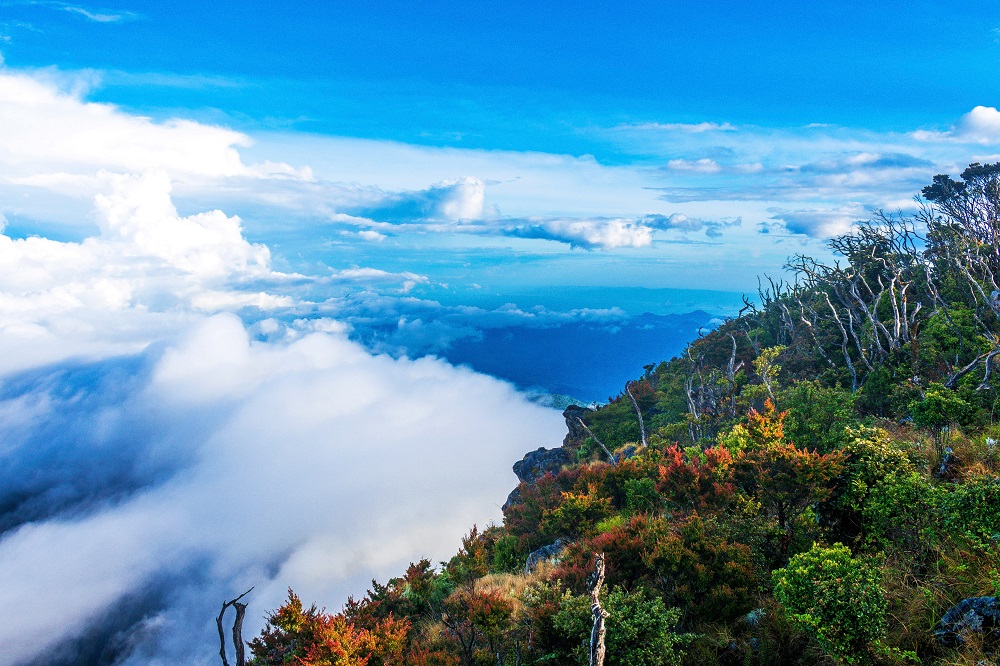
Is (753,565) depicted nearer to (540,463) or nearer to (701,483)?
(701,483)

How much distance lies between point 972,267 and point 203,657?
142 m

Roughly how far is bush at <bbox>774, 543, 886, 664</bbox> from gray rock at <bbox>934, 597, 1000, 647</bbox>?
2.54ft

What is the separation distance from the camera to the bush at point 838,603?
621cm

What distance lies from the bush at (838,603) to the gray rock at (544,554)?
946 centimetres

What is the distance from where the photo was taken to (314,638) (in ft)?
28.7

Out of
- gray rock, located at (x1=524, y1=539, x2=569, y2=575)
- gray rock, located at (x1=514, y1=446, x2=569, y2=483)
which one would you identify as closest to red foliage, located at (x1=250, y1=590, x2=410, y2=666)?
gray rock, located at (x1=524, y1=539, x2=569, y2=575)

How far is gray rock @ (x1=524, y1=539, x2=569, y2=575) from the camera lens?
1564cm

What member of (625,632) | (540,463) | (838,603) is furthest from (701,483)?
(540,463)

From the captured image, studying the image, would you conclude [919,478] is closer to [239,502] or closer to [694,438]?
[694,438]

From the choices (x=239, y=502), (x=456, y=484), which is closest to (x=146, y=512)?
(x=239, y=502)

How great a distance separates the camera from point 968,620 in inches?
244

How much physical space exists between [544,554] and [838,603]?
11.3 metres

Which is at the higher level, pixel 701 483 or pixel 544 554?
pixel 701 483

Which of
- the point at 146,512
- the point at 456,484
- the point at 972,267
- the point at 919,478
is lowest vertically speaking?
the point at 146,512
